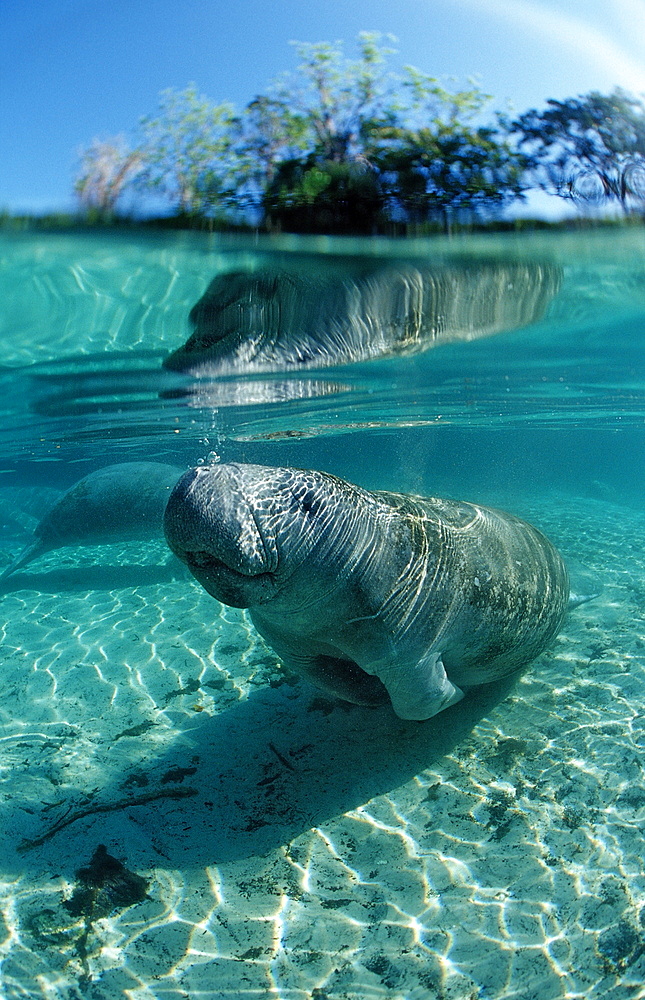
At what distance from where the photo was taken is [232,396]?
12.9 m

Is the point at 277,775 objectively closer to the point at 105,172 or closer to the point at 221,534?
the point at 221,534

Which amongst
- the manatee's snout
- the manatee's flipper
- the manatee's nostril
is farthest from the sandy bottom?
the manatee's nostril

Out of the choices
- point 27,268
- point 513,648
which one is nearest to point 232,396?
point 27,268

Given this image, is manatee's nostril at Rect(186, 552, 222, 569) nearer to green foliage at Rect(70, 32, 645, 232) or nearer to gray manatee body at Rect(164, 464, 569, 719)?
gray manatee body at Rect(164, 464, 569, 719)

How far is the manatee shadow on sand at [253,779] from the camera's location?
4.11 metres

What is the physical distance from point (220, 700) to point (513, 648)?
111 inches

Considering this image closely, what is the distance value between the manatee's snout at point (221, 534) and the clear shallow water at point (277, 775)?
186cm

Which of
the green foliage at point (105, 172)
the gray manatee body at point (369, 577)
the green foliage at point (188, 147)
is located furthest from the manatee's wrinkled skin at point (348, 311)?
the gray manatee body at point (369, 577)

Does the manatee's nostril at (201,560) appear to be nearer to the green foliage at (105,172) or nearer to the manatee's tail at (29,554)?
→ the green foliage at (105,172)

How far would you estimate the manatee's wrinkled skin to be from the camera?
7680 mm

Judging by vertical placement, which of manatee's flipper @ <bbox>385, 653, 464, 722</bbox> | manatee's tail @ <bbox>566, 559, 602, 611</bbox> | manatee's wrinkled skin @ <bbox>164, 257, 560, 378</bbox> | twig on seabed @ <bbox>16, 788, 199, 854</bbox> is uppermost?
manatee's wrinkled skin @ <bbox>164, 257, 560, 378</bbox>

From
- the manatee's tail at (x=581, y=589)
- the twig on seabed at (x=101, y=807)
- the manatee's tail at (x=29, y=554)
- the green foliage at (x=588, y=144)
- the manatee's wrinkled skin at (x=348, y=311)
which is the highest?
the green foliage at (x=588, y=144)

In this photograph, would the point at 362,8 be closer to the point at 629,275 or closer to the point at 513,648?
the point at 513,648

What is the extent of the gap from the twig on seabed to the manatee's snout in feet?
6.73
